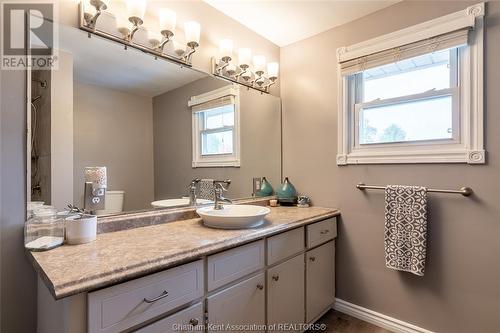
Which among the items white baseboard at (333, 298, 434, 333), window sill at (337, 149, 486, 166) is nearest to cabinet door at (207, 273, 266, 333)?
white baseboard at (333, 298, 434, 333)

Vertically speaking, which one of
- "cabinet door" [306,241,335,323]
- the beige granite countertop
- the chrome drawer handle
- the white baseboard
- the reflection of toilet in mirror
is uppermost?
the reflection of toilet in mirror

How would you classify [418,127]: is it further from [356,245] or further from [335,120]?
[356,245]

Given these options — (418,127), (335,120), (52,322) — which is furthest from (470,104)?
(52,322)

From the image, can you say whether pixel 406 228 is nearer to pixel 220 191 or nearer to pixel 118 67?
pixel 220 191

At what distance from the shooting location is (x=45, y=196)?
3.86 feet

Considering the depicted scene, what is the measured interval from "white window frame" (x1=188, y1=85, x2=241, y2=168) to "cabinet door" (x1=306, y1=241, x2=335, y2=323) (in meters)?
0.89

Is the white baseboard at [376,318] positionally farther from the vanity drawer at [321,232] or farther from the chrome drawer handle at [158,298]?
the chrome drawer handle at [158,298]

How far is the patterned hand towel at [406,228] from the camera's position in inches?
63.4

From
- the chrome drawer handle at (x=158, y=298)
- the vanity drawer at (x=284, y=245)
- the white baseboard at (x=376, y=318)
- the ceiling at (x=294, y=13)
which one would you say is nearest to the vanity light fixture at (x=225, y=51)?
the ceiling at (x=294, y=13)

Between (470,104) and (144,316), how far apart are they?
198cm

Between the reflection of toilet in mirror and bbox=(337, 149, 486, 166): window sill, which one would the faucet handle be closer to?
the reflection of toilet in mirror

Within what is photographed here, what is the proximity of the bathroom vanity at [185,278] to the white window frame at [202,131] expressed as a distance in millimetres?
414

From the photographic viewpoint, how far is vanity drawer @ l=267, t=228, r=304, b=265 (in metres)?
1.45

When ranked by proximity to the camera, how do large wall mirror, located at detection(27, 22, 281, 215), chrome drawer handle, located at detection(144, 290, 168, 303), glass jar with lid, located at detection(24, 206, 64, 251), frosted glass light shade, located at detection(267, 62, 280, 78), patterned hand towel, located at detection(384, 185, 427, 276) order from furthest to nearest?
1. frosted glass light shade, located at detection(267, 62, 280, 78)
2. patterned hand towel, located at detection(384, 185, 427, 276)
3. large wall mirror, located at detection(27, 22, 281, 215)
4. glass jar with lid, located at detection(24, 206, 64, 251)
5. chrome drawer handle, located at detection(144, 290, 168, 303)
